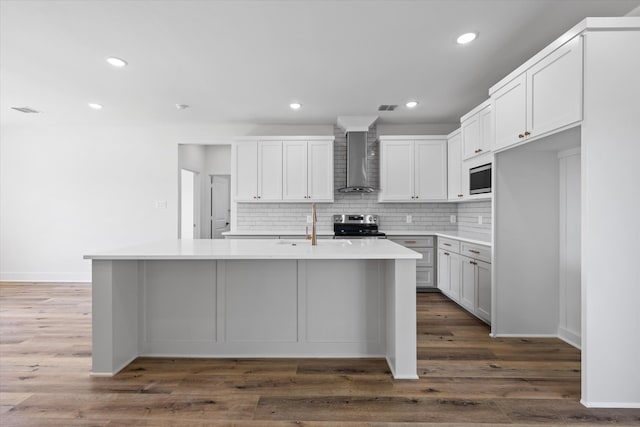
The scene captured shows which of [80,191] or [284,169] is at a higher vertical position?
[284,169]

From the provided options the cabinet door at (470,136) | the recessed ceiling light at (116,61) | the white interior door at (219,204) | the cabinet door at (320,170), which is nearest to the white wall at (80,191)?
the cabinet door at (320,170)

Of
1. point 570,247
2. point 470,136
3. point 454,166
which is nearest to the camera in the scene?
point 570,247

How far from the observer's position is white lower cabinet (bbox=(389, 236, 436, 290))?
5.12 metres

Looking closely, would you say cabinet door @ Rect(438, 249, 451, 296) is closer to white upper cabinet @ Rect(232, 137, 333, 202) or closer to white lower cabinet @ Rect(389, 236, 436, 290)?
white lower cabinet @ Rect(389, 236, 436, 290)

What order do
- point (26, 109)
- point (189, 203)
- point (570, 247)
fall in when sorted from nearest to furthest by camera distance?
1. point (570, 247)
2. point (26, 109)
3. point (189, 203)

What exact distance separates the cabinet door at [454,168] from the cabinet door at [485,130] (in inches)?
34.1

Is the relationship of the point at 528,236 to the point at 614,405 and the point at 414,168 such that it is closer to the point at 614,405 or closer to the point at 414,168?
the point at 614,405

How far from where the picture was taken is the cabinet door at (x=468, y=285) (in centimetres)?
390

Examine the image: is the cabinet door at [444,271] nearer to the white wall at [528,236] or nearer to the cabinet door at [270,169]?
the white wall at [528,236]

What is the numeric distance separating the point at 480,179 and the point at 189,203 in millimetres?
5653

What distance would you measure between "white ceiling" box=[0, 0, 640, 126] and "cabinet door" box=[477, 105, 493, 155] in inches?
15.0

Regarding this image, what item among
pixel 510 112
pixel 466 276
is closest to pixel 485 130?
pixel 510 112

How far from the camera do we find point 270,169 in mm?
5336

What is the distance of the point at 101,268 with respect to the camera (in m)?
2.51
